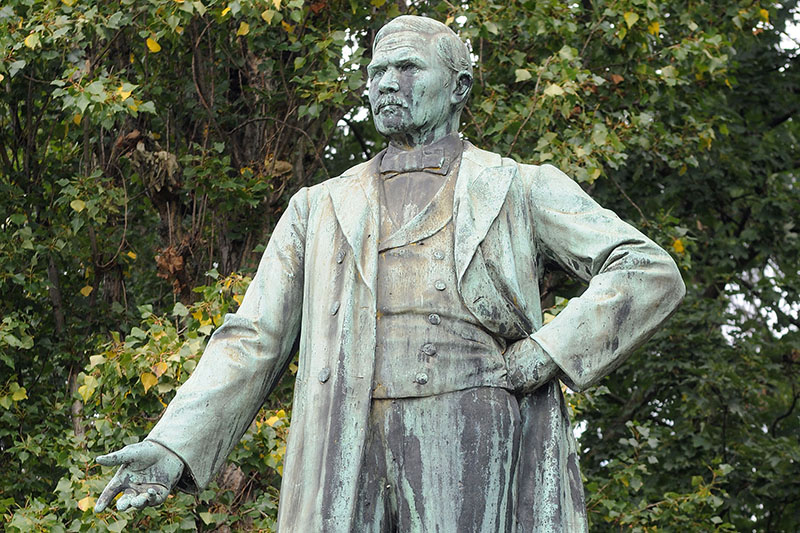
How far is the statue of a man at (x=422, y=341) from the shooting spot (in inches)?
209

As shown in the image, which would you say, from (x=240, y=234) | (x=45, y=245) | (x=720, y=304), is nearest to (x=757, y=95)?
(x=720, y=304)

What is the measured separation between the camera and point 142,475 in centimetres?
530

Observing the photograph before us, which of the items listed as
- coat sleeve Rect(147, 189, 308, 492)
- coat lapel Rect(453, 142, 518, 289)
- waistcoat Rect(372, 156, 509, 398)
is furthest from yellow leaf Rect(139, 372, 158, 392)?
waistcoat Rect(372, 156, 509, 398)

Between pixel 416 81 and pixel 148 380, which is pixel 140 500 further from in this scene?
pixel 148 380

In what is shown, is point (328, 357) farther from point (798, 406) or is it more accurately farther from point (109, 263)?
point (798, 406)

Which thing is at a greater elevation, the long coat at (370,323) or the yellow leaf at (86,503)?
the long coat at (370,323)

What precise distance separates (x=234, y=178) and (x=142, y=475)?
6.96m

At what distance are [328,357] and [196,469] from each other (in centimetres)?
53

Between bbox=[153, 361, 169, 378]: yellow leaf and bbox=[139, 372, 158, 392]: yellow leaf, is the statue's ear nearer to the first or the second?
bbox=[153, 361, 169, 378]: yellow leaf

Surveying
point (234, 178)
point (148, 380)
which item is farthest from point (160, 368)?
point (234, 178)

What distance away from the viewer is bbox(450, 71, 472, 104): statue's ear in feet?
19.1

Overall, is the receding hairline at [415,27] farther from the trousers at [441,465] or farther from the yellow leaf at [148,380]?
the yellow leaf at [148,380]

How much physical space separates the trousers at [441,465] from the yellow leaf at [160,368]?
15.7ft

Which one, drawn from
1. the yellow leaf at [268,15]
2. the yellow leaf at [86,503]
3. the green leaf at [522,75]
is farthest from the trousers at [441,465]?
the green leaf at [522,75]
